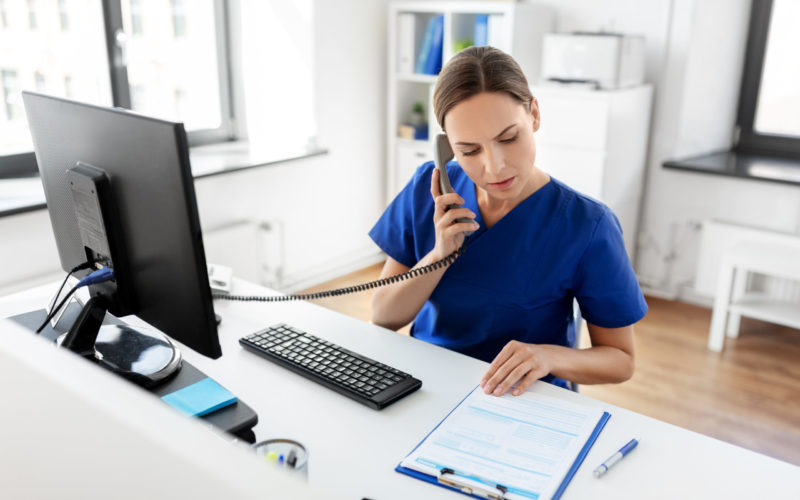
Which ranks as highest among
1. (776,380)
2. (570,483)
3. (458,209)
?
(458,209)

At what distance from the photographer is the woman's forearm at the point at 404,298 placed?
4.66 feet

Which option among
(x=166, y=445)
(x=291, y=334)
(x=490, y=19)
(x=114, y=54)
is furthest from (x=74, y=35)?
(x=166, y=445)

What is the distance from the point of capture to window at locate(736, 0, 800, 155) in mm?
3520

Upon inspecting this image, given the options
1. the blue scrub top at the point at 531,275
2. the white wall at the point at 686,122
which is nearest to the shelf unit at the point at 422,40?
the white wall at the point at 686,122

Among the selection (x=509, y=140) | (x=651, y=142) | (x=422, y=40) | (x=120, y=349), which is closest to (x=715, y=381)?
(x=651, y=142)

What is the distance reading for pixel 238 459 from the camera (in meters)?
0.32

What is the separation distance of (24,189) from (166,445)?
265 cm

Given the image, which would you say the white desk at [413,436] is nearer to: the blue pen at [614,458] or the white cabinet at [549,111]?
the blue pen at [614,458]

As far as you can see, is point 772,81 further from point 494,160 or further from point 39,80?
point 39,80

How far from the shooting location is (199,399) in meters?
1.04

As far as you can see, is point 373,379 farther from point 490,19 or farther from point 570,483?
point 490,19

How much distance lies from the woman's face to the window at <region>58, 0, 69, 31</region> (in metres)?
2.24

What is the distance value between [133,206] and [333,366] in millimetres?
474

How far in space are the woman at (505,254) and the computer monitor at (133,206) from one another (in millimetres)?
553
